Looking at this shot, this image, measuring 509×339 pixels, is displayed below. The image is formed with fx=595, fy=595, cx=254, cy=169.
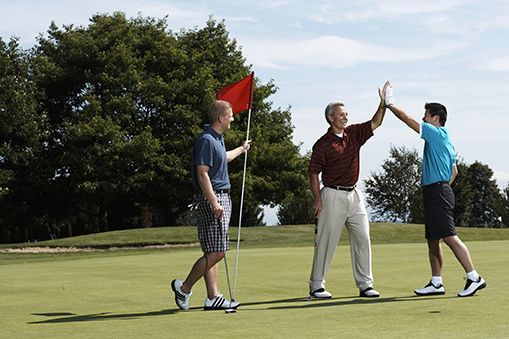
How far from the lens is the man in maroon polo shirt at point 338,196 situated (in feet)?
21.9

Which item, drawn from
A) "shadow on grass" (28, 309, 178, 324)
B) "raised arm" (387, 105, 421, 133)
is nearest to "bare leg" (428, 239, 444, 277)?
"raised arm" (387, 105, 421, 133)

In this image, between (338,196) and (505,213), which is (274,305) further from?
(505,213)

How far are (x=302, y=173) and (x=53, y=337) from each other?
29537 mm

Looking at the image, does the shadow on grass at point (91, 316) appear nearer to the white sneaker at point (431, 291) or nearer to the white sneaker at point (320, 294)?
the white sneaker at point (320, 294)

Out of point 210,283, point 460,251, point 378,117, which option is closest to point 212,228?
point 210,283

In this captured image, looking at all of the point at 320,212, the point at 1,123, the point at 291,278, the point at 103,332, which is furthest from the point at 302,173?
the point at 103,332

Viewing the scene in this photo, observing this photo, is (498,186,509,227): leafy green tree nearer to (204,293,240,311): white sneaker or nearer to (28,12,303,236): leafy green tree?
(28,12,303,236): leafy green tree

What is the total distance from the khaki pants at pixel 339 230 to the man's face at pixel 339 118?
2.40ft

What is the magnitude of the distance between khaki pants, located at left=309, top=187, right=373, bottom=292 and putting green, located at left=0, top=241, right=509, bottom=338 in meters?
0.34

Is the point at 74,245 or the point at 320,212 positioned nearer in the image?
the point at 320,212

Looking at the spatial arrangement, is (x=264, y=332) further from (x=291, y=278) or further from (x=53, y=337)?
(x=291, y=278)

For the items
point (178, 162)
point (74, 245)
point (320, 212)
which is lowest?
point (74, 245)

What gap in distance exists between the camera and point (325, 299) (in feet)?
21.4

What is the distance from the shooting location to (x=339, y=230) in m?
6.77
